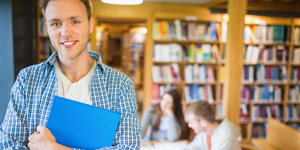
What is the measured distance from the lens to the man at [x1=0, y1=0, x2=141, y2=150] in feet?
3.16

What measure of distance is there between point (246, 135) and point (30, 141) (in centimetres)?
463

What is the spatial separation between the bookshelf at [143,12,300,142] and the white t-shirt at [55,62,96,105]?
308 centimetres

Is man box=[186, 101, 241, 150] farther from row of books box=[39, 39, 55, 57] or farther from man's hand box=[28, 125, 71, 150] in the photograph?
row of books box=[39, 39, 55, 57]

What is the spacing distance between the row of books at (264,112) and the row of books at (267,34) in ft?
4.47

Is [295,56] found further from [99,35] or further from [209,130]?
[99,35]

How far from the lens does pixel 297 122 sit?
477 centimetres

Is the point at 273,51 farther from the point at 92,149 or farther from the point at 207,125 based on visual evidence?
the point at 92,149

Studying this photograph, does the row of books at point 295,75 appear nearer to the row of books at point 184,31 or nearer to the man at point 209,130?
the row of books at point 184,31

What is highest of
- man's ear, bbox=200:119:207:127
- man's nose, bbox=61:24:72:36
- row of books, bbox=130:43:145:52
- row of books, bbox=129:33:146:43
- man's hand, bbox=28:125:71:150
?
row of books, bbox=129:33:146:43

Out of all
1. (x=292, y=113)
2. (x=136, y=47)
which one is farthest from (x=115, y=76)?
(x=136, y=47)

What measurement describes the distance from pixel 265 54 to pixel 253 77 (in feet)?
1.71

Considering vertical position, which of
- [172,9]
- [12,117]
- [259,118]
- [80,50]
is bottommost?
[259,118]

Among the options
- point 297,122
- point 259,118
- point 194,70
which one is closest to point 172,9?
point 194,70

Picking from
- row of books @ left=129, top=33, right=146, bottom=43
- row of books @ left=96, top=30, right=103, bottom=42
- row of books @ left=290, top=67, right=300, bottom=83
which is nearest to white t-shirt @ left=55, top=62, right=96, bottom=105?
row of books @ left=290, top=67, right=300, bottom=83
